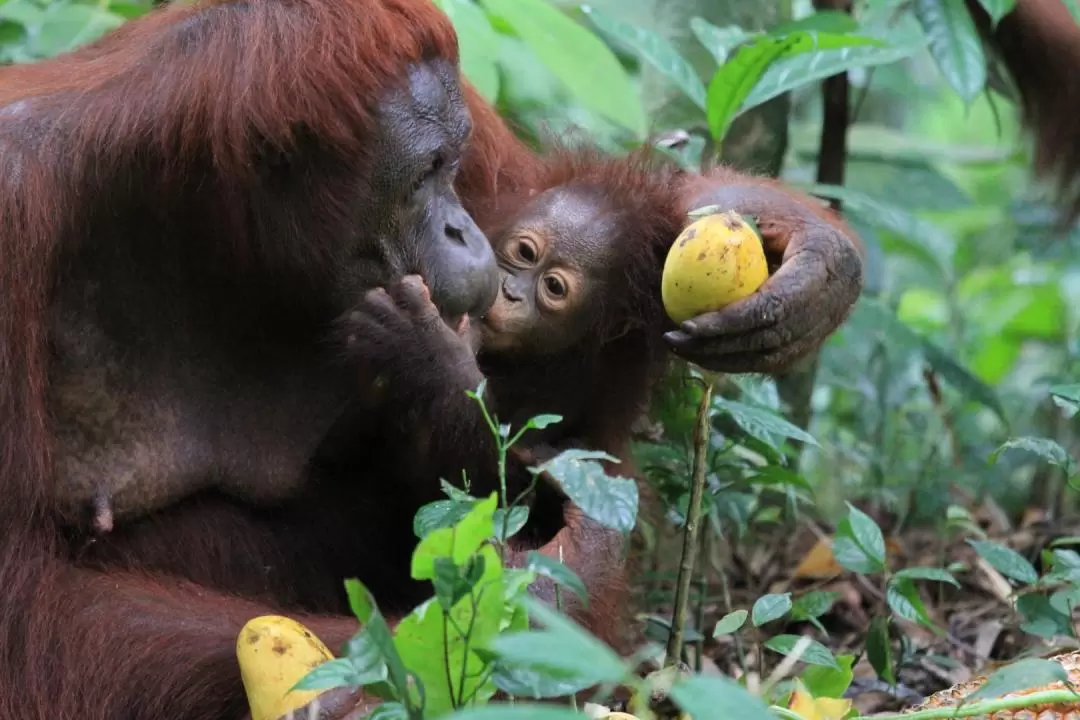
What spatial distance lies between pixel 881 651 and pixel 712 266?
892 mm

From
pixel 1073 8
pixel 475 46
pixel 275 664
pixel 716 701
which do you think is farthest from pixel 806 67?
pixel 716 701

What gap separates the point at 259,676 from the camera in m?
2.13

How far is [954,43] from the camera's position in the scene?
365cm

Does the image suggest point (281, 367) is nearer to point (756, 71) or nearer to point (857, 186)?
point (756, 71)

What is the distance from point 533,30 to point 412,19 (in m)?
0.87

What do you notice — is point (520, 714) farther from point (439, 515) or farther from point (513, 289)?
point (513, 289)

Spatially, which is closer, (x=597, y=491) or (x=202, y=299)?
(x=597, y=491)

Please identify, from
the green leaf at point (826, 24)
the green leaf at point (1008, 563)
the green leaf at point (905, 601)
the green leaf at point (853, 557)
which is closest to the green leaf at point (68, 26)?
the green leaf at point (826, 24)

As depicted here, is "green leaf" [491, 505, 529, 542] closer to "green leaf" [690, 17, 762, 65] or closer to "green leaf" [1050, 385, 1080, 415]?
"green leaf" [1050, 385, 1080, 415]

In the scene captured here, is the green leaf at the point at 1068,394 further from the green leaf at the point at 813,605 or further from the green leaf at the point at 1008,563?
the green leaf at the point at 813,605

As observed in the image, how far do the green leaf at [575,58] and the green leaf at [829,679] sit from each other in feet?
4.46

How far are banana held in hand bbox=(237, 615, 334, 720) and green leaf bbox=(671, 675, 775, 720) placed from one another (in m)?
0.93

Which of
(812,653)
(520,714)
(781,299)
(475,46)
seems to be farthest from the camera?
(475,46)

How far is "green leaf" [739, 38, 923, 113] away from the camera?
3301mm
